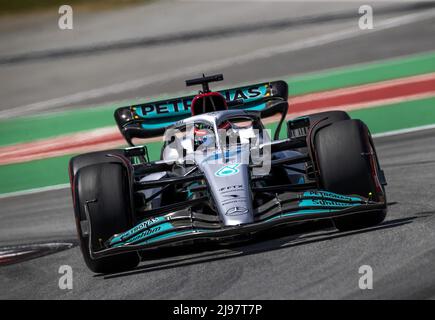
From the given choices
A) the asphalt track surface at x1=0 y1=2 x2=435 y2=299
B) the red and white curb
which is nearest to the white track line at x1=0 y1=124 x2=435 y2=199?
the red and white curb

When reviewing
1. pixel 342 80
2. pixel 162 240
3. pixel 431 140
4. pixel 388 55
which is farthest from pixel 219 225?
pixel 388 55

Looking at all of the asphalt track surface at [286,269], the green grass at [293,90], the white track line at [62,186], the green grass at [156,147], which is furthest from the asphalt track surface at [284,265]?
the green grass at [293,90]

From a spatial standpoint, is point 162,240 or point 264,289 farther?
point 162,240

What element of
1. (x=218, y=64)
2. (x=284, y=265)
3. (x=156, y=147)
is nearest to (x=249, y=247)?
(x=284, y=265)

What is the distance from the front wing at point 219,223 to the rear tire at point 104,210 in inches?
2.7

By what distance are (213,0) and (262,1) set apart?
1258 mm

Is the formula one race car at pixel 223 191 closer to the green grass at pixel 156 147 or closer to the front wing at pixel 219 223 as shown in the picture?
the front wing at pixel 219 223

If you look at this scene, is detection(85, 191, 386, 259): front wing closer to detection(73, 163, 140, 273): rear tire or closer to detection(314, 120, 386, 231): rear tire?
detection(73, 163, 140, 273): rear tire

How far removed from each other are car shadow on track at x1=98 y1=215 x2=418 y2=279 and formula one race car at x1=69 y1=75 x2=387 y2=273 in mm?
131

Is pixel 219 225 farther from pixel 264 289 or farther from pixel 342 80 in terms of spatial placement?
pixel 342 80

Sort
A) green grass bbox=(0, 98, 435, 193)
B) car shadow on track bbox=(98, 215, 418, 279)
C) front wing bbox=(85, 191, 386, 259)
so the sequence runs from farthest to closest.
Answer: green grass bbox=(0, 98, 435, 193) < car shadow on track bbox=(98, 215, 418, 279) < front wing bbox=(85, 191, 386, 259)

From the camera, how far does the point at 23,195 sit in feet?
44.1

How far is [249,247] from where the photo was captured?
8.13m

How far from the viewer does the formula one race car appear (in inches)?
298
